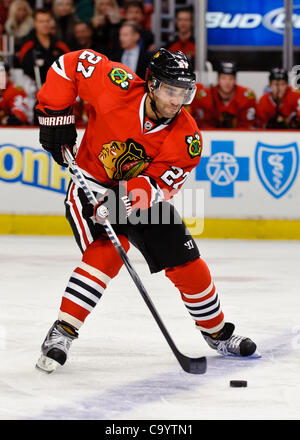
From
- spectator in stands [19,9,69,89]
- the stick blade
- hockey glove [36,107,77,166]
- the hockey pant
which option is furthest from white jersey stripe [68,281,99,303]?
spectator in stands [19,9,69,89]

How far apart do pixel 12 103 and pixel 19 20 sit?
2.65ft

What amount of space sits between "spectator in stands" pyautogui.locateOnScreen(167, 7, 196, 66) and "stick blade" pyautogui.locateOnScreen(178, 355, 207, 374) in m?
4.46

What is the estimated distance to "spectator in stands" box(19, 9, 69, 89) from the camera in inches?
276

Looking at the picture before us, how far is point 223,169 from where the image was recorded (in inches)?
261

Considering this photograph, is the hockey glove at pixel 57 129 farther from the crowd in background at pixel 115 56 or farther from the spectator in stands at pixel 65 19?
the spectator in stands at pixel 65 19

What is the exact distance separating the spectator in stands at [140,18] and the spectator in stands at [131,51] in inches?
5.0

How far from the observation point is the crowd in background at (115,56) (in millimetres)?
6883

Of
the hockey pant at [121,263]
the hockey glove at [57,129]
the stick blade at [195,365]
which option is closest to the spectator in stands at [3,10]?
the hockey glove at [57,129]

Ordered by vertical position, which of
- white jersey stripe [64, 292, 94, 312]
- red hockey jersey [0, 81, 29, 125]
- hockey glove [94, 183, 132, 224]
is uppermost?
red hockey jersey [0, 81, 29, 125]

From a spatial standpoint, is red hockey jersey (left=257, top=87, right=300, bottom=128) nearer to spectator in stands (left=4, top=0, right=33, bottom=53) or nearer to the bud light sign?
the bud light sign

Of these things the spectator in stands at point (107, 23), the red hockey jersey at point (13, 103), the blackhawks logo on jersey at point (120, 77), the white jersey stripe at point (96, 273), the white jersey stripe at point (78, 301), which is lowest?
the white jersey stripe at point (78, 301)
